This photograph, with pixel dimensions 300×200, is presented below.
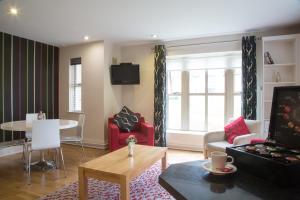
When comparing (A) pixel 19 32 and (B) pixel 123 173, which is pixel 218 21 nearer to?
(B) pixel 123 173

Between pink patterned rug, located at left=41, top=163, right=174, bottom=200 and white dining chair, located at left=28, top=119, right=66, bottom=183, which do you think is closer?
pink patterned rug, located at left=41, top=163, right=174, bottom=200

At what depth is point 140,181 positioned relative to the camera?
120 inches

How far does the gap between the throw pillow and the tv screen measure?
0.74m

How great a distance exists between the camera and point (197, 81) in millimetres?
5008

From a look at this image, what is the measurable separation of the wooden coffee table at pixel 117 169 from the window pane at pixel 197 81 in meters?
2.61

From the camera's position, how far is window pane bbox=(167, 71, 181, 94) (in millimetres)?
5176

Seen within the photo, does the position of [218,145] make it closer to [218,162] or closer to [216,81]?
[216,81]

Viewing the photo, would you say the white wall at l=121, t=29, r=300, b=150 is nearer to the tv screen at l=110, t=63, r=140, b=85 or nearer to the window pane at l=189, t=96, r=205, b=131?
the tv screen at l=110, t=63, r=140, b=85

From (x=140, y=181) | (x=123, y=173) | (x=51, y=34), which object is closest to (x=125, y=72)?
(x=51, y=34)

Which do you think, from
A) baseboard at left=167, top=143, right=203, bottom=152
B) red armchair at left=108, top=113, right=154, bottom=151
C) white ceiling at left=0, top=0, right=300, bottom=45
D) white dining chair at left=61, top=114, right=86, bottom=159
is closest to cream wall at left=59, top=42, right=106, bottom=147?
white ceiling at left=0, top=0, right=300, bottom=45

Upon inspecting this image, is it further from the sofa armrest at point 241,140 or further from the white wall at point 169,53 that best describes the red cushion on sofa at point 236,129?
the white wall at point 169,53

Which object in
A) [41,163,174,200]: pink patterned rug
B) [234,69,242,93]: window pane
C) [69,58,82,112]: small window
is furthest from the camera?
[69,58,82,112]: small window

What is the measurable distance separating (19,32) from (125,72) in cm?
228

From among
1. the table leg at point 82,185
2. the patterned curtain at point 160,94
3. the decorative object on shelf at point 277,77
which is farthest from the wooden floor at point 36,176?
the decorative object on shelf at point 277,77
